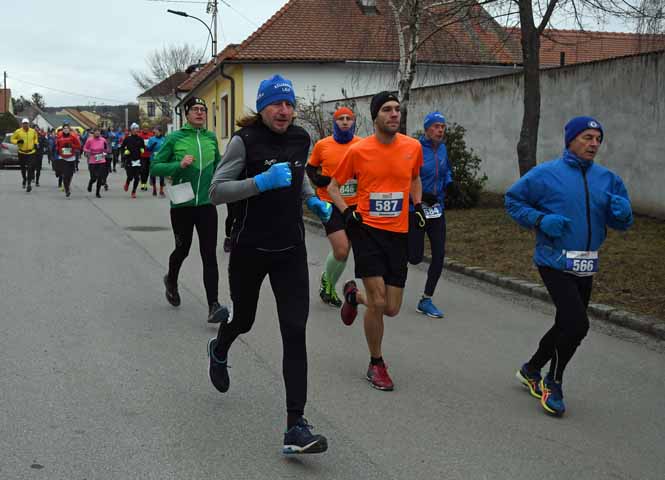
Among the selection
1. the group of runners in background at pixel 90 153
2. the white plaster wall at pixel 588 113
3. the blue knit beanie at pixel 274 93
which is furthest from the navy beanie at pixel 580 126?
the group of runners in background at pixel 90 153

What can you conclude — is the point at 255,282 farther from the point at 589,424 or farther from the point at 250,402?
the point at 589,424

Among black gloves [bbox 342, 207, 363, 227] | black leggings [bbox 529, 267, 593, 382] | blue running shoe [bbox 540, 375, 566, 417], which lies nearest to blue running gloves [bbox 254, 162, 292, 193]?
black gloves [bbox 342, 207, 363, 227]

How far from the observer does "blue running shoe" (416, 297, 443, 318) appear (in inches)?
323

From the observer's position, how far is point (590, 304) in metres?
8.45

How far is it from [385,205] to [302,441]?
6.93 feet

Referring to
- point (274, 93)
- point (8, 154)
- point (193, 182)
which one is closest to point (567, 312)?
point (274, 93)

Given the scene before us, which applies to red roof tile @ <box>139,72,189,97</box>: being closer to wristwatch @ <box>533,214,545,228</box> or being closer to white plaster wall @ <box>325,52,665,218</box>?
white plaster wall @ <box>325,52,665,218</box>

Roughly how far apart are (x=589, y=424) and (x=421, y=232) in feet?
7.17

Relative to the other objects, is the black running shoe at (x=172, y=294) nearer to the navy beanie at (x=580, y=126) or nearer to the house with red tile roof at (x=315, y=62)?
the navy beanie at (x=580, y=126)

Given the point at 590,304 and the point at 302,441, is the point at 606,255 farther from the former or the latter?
the point at 302,441

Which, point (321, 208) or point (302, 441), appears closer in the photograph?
point (302, 441)

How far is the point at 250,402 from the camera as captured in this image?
5320mm

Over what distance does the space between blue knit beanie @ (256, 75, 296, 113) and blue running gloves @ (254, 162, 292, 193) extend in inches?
15.5

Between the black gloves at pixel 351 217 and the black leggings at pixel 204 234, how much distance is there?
2005 mm
